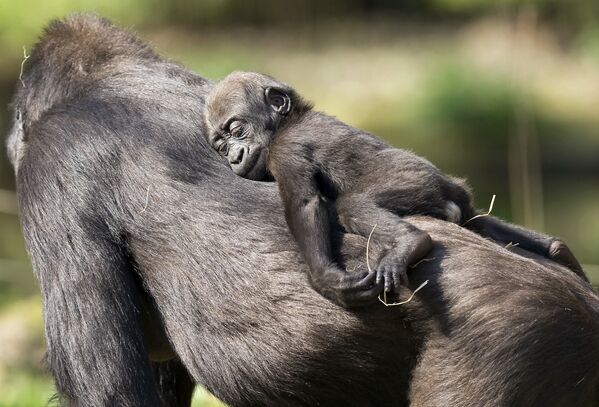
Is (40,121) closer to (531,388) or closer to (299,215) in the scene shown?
(299,215)

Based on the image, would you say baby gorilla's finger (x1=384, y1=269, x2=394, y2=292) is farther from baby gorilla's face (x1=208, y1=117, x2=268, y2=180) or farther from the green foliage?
the green foliage

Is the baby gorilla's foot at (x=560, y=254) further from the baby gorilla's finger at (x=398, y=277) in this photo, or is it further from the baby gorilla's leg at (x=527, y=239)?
the baby gorilla's finger at (x=398, y=277)

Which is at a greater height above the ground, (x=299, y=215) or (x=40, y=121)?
(x=40, y=121)

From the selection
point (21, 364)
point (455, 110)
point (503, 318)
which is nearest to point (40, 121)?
point (503, 318)

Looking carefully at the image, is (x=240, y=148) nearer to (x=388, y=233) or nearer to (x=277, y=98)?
(x=277, y=98)

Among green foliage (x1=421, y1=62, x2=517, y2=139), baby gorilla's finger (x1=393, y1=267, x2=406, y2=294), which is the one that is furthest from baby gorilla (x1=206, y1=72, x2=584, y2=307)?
green foliage (x1=421, y1=62, x2=517, y2=139)

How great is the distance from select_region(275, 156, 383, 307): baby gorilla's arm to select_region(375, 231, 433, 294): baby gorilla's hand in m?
0.04

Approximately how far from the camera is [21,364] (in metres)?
7.44

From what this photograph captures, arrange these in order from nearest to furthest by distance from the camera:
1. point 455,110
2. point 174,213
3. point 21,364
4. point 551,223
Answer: point 174,213 < point 21,364 < point 551,223 < point 455,110

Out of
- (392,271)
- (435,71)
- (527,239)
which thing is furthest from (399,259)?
(435,71)

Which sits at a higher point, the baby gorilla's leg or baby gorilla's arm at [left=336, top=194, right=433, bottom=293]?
baby gorilla's arm at [left=336, top=194, right=433, bottom=293]

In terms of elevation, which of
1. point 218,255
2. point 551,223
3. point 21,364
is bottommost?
point 551,223

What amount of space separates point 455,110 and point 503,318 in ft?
40.1

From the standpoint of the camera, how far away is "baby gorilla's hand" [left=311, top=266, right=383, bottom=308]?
381 centimetres
